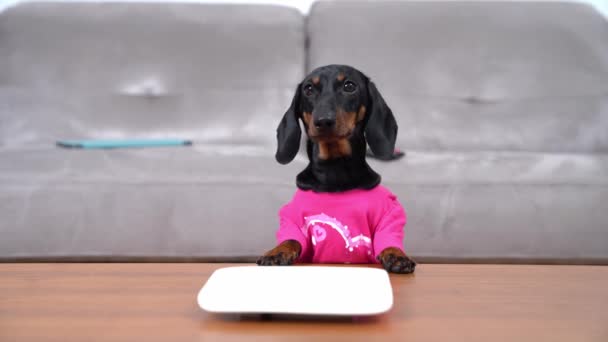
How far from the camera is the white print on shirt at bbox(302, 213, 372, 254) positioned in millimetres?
909

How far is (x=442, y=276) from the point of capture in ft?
2.51

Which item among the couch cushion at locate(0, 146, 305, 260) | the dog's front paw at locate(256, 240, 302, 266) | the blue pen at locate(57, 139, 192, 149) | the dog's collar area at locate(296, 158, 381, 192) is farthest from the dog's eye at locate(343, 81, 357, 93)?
the blue pen at locate(57, 139, 192, 149)

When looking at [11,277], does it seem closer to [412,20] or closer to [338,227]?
[338,227]

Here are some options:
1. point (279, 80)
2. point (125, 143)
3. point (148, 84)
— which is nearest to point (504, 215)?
point (279, 80)

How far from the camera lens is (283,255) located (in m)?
0.84

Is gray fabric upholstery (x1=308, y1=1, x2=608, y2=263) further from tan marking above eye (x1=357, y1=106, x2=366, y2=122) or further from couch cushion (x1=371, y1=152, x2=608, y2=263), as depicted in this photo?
tan marking above eye (x1=357, y1=106, x2=366, y2=122)

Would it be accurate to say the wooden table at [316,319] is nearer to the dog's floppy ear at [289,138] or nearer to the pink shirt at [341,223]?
the pink shirt at [341,223]

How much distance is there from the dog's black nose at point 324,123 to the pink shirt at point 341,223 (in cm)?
13

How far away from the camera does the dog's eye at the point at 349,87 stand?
910mm

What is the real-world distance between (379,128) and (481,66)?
1.24 metres

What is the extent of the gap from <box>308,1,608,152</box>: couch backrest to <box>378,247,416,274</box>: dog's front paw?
1.10 metres

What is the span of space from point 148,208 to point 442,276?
2.64 ft

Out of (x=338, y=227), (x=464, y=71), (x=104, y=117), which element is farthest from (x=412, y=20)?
(x=338, y=227)

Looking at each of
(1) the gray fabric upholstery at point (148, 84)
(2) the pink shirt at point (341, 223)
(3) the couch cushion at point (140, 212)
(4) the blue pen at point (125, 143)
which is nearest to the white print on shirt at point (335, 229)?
(2) the pink shirt at point (341, 223)
